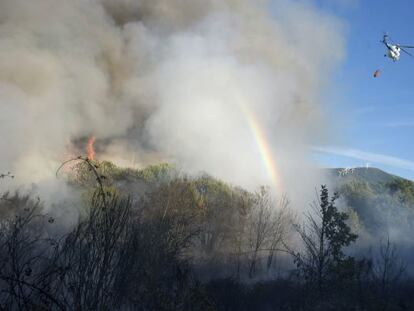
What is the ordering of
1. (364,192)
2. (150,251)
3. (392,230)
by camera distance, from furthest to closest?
(364,192) → (392,230) → (150,251)

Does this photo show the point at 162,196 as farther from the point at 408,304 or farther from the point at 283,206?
the point at 408,304

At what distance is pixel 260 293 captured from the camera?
29.8 meters

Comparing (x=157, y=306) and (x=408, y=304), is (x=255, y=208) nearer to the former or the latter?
(x=408, y=304)

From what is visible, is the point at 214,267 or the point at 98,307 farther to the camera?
the point at 214,267

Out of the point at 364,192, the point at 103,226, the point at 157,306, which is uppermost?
the point at 364,192

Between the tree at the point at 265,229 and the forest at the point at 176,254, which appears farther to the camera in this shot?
the tree at the point at 265,229

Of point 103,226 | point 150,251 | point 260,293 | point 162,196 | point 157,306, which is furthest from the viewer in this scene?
point 162,196

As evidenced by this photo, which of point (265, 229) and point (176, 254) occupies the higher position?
point (265, 229)

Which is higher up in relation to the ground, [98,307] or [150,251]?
[150,251]

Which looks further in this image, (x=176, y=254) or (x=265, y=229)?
(x=265, y=229)

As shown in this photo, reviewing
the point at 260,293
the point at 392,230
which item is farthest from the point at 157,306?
the point at 392,230

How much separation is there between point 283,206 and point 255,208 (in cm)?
247

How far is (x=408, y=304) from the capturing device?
88.0 feet

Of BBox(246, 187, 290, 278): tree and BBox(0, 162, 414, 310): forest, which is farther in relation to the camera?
BBox(246, 187, 290, 278): tree
